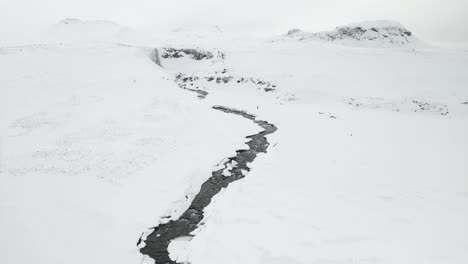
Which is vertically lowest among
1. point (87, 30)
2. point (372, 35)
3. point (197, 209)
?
point (197, 209)

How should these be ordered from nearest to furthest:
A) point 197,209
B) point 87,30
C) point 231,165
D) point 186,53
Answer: point 197,209
point 231,165
point 186,53
point 87,30

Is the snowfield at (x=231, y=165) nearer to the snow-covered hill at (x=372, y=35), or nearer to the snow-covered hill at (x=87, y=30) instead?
the snow-covered hill at (x=87, y=30)

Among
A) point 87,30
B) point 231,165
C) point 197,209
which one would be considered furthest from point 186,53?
point 197,209

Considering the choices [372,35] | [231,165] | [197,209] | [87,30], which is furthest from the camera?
[87,30]

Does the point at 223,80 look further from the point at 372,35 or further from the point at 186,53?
the point at 372,35

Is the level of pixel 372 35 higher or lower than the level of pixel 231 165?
higher

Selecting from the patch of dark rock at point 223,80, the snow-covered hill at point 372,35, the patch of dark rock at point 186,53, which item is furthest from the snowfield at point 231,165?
the snow-covered hill at point 372,35

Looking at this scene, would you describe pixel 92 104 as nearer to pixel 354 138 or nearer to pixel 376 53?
pixel 354 138
